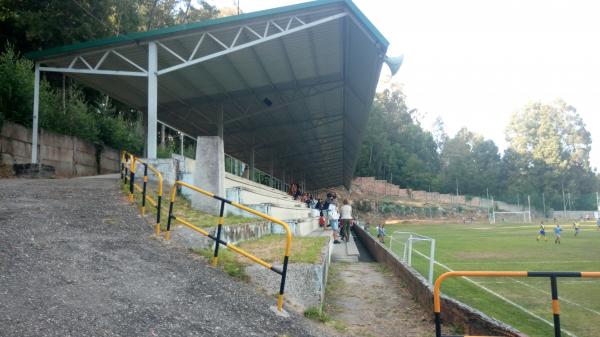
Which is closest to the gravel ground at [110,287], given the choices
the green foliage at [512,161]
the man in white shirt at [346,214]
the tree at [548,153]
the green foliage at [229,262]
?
the green foliage at [229,262]

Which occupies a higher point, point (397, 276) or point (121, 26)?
point (121, 26)

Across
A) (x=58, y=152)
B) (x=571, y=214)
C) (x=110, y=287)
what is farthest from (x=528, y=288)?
(x=571, y=214)

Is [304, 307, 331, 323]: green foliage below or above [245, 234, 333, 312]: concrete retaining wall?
below

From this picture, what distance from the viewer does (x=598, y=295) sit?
39.5 ft

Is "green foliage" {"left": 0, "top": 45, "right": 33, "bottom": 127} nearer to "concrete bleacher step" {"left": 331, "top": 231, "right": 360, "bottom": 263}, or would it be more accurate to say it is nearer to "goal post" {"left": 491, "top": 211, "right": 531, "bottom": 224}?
"concrete bleacher step" {"left": 331, "top": 231, "right": 360, "bottom": 263}

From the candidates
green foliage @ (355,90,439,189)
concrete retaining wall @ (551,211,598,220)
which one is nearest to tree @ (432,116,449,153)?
green foliage @ (355,90,439,189)

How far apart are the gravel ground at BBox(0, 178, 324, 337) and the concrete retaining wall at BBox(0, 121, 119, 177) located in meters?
9.39

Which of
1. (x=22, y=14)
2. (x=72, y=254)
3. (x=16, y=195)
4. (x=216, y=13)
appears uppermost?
(x=216, y=13)

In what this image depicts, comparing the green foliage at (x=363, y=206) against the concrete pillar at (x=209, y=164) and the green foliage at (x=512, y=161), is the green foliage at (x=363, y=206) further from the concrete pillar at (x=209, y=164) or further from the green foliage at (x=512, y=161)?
the concrete pillar at (x=209, y=164)

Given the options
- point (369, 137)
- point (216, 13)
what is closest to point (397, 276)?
point (216, 13)

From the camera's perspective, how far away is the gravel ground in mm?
4520

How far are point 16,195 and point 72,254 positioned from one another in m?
4.41

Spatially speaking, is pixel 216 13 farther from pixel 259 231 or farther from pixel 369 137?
pixel 369 137

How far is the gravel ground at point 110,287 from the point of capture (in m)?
4.52
